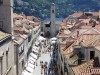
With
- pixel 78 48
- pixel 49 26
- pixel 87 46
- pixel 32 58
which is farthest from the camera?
pixel 49 26

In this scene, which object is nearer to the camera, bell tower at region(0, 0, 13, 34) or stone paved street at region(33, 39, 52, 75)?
bell tower at region(0, 0, 13, 34)

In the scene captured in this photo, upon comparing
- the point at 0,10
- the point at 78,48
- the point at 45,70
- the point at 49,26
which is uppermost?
the point at 0,10

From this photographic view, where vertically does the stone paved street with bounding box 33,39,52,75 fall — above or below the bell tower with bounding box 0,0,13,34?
below

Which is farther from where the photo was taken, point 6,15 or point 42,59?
point 42,59

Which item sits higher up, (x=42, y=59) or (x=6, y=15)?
(x=6, y=15)

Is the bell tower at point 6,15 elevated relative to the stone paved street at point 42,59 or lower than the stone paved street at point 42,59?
elevated

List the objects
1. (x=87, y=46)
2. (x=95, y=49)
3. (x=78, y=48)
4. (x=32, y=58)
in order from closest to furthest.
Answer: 1. (x=95, y=49)
2. (x=87, y=46)
3. (x=78, y=48)
4. (x=32, y=58)

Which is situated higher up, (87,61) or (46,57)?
(87,61)

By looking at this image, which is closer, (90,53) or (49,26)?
(90,53)

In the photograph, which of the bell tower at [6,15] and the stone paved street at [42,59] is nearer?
the bell tower at [6,15]

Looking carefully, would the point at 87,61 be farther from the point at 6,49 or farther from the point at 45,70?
the point at 45,70

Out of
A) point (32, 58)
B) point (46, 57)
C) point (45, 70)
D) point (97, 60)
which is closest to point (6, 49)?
point (97, 60)
